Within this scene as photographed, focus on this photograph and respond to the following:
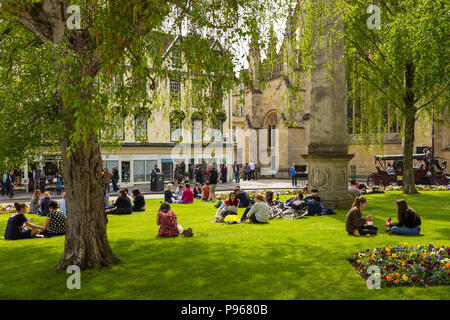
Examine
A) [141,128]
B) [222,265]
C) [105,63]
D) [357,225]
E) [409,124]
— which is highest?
[409,124]

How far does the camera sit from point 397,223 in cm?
1043

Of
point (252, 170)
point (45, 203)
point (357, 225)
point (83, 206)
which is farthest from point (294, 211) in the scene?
point (252, 170)

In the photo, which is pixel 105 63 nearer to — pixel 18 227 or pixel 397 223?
pixel 18 227

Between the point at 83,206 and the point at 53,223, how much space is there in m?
4.46

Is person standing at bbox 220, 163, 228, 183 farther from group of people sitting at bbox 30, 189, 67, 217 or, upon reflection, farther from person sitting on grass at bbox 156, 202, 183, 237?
person sitting on grass at bbox 156, 202, 183, 237

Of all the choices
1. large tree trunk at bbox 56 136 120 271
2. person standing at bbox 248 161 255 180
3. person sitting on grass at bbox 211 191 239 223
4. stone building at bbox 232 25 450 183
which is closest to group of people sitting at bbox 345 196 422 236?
person sitting on grass at bbox 211 191 239 223

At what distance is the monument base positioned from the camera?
15.5 meters

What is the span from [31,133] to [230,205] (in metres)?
7.69

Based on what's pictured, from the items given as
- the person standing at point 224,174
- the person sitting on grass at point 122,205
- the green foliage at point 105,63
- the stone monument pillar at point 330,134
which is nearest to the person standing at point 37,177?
the person sitting on grass at point 122,205

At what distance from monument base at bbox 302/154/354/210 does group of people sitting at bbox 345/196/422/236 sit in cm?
491

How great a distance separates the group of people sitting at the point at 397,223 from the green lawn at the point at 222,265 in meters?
0.30

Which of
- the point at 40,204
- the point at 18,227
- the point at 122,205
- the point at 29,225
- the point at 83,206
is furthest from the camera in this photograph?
the point at 40,204

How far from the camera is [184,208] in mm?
17656
